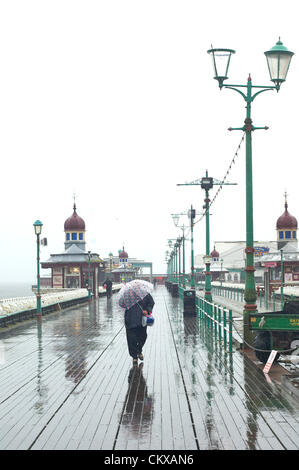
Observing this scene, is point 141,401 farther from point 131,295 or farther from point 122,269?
point 122,269

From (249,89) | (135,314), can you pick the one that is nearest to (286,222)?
(249,89)

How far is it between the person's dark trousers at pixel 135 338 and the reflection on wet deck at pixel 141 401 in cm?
34

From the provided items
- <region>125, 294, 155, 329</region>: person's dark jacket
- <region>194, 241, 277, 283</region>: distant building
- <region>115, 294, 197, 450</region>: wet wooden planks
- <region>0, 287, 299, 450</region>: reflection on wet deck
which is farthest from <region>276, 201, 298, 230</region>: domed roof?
<region>125, 294, 155, 329</region>: person's dark jacket

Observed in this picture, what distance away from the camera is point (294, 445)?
6547 mm

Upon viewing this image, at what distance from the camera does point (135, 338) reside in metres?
12.5

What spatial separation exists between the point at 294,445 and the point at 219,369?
517cm

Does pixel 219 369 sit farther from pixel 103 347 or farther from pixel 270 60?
pixel 270 60

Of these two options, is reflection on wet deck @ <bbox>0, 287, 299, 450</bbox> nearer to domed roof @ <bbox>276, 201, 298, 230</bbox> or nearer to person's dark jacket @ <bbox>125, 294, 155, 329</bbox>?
person's dark jacket @ <bbox>125, 294, 155, 329</bbox>

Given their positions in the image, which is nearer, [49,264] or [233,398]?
[233,398]

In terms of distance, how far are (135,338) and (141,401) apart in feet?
11.6

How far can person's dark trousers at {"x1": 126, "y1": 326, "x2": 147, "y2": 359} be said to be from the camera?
12.4 m

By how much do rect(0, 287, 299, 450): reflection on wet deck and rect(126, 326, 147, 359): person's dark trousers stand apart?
0.34 metres

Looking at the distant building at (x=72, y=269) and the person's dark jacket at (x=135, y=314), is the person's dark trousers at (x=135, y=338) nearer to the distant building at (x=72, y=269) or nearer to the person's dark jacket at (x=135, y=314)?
the person's dark jacket at (x=135, y=314)
